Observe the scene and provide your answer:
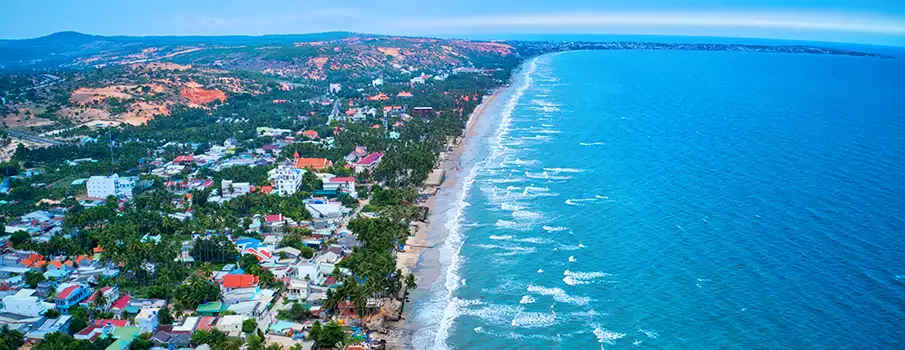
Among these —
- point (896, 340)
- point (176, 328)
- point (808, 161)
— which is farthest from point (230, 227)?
point (808, 161)

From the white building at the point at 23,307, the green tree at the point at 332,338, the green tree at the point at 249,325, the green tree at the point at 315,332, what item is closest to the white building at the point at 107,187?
the white building at the point at 23,307

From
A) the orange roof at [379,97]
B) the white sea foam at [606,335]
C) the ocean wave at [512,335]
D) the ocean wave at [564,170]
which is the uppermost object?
the orange roof at [379,97]

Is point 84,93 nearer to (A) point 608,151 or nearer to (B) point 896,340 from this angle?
(A) point 608,151

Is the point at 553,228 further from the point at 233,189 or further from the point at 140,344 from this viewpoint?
the point at 140,344

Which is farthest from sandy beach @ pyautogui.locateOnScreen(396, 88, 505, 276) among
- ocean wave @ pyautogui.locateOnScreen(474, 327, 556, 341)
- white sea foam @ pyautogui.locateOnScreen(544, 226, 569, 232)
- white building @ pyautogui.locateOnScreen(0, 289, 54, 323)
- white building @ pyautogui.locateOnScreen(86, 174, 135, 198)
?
white building @ pyautogui.locateOnScreen(86, 174, 135, 198)

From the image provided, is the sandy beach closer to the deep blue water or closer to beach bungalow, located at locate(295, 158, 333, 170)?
the deep blue water

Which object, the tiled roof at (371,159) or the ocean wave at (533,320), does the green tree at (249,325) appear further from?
the tiled roof at (371,159)
